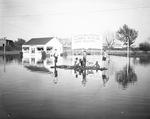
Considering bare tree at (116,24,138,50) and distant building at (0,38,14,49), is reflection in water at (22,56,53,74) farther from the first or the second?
bare tree at (116,24,138,50)

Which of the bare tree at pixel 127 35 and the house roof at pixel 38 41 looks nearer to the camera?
the bare tree at pixel 127 35

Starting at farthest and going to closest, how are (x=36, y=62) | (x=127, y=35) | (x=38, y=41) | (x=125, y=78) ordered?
(x=125, y=78)
(x=36, y=62)
(x=38, y=41)
(x=127, y=35)

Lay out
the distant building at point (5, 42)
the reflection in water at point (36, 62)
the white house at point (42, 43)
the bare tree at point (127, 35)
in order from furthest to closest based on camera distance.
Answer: the reflection in water at point (36, 62) < the distant building at point (5, 42) < the white house at point (42, 43) < the bare tree at point (127, 35)

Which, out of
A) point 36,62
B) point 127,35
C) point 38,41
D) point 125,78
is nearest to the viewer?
point 127,35

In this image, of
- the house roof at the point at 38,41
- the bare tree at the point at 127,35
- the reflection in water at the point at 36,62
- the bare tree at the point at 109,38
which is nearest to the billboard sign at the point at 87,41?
the bare tree at the point at 109,38

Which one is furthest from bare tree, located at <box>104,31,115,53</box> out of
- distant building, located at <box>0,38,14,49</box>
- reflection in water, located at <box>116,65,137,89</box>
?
distant building, located at <box>0,38,14,49</box>

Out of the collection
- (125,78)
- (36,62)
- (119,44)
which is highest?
(119,44)

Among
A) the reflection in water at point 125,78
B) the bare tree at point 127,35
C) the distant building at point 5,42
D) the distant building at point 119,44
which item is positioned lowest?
the reflection in water at point 125,78

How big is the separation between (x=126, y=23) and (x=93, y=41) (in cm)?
38

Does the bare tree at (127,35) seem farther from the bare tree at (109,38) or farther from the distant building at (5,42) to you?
the distant building at (5,42)

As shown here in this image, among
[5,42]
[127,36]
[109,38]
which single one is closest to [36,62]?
[5,42]

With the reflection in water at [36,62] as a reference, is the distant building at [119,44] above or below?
above

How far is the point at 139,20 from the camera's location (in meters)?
2.13

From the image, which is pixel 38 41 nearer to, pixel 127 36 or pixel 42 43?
pixel 42 43
